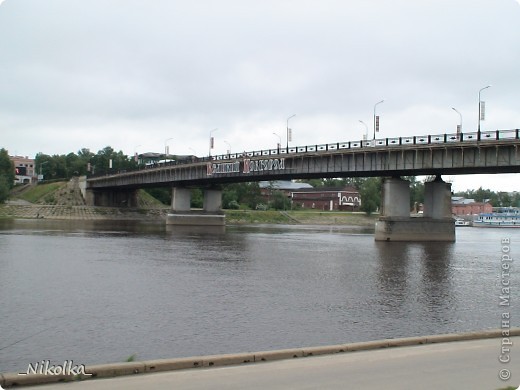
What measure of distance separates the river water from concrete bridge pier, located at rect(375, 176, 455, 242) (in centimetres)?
2820

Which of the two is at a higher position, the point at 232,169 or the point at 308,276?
the point at 232,169

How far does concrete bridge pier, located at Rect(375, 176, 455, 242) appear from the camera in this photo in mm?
76250

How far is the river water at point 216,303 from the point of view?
18.5 metres

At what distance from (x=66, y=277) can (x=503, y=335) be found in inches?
984

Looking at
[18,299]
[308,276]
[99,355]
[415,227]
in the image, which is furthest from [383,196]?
[99,355]

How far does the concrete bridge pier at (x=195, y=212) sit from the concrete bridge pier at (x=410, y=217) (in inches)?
1839

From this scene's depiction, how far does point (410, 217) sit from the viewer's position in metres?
77.1

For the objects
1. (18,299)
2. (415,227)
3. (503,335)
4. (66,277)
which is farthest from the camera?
(415,227)

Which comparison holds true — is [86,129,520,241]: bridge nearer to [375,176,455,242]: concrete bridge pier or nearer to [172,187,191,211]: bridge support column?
[375,176,455,242]: concrete bridge pier

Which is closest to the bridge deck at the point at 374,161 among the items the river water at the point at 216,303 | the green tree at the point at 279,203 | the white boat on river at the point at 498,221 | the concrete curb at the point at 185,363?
the river water at the point at 216,303

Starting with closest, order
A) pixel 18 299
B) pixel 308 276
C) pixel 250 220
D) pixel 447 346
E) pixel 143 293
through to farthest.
→ pixel 447 346
pixel 18 299
pixel 143 293
pixel 308 276
pixel 250 220

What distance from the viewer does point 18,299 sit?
84.0 feet

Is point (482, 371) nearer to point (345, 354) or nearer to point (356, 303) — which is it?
point (345, 354)

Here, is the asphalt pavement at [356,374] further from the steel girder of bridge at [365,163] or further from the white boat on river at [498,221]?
the white boat on river at [498,221]
